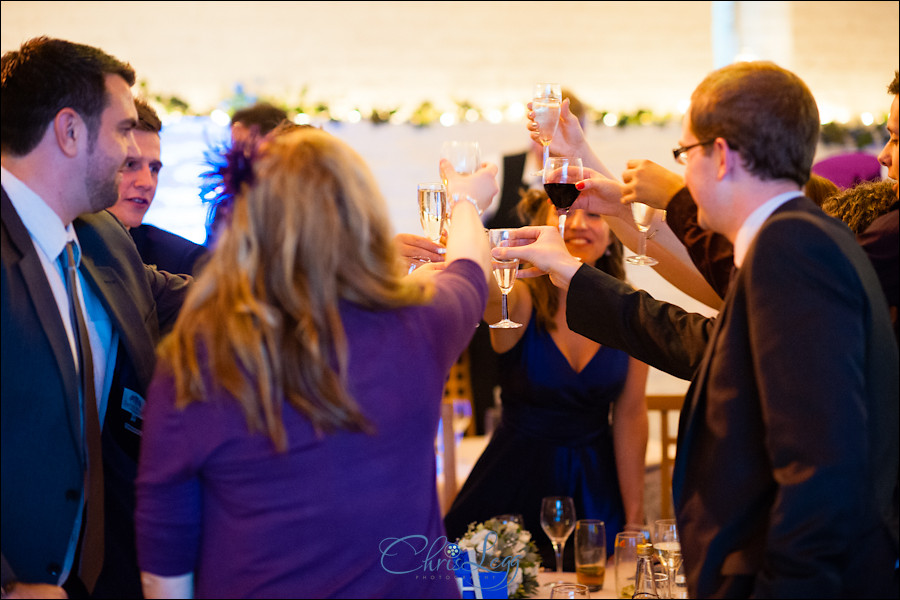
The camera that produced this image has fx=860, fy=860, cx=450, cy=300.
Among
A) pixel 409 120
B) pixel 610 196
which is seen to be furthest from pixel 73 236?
pixel 409 120

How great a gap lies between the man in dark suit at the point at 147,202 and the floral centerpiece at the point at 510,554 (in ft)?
3.96

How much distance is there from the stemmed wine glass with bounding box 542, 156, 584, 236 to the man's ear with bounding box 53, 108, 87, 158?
98 cm

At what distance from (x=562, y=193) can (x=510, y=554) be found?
0.88 m

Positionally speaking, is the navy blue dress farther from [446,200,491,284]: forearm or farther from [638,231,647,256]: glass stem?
[446,200,491,284]: forearm

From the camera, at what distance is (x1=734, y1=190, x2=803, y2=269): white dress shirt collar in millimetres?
1494

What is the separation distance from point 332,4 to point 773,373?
6058mm

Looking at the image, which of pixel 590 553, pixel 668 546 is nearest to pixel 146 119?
pixel 590 553

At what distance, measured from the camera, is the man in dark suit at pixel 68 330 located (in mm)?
1562

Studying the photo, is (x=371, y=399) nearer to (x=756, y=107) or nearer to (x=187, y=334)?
(x=187, y=334)

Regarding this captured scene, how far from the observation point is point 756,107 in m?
1.49

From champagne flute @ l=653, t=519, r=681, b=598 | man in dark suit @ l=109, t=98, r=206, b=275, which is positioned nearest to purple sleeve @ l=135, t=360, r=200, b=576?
champagne flute @ l=653, t=519, r=681, b=598

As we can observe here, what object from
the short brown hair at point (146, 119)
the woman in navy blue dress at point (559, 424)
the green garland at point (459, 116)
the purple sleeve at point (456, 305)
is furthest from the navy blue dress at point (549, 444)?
the green garland at point (459, 116)

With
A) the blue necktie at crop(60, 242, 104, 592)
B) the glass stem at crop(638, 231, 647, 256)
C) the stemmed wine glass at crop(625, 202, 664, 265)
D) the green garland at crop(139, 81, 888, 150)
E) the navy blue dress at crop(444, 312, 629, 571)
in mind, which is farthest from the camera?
the green garland at crop(139, 81, 888, 150)

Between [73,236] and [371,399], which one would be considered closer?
[371,399]
